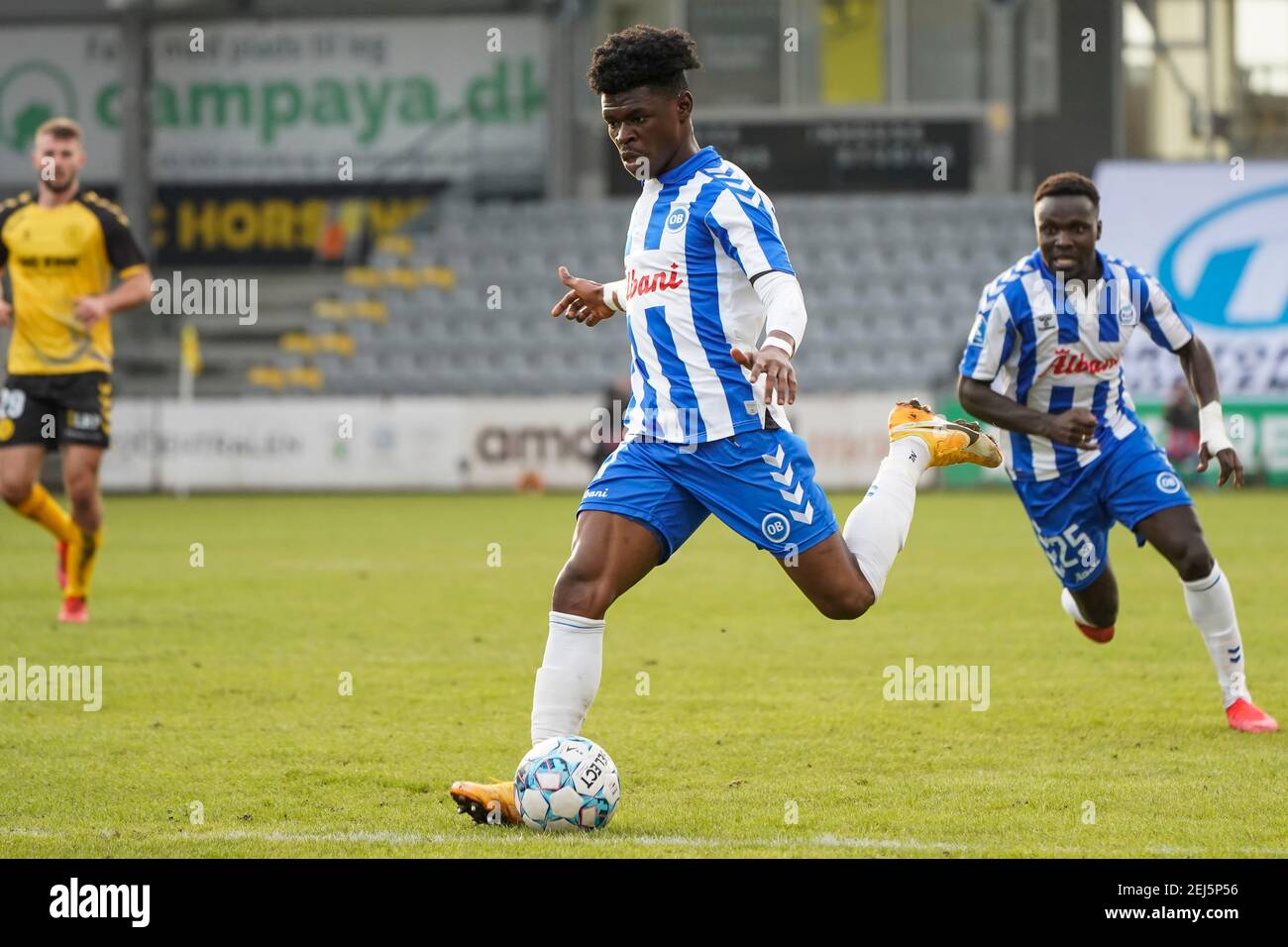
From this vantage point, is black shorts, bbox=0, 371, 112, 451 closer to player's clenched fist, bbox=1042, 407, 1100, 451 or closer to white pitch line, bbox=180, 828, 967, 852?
player's clenched fist, bbox=1042, 407, 1100, 451

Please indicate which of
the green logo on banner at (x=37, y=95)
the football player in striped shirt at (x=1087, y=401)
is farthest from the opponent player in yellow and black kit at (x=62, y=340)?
the green logo on banner at (x=37, y=95)

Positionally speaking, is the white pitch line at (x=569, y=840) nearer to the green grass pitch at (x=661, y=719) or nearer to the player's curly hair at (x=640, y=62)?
the green grass pitch at (x=661, y=719)

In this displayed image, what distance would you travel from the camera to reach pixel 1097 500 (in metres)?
7.55

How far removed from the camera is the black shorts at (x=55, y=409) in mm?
10359

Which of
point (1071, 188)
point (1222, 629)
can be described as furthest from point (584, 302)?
point (1222, 629)

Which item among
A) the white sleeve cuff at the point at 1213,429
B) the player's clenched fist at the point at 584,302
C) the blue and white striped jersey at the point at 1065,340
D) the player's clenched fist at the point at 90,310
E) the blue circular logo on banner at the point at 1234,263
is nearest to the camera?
the player's clenched fist at the point at 584,302

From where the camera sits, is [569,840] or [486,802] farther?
[486,802]

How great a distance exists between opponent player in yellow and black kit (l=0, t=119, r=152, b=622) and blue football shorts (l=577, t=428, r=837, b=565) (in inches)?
218

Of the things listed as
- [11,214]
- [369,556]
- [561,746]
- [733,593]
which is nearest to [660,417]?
[561,746]

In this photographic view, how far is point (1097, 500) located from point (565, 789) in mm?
3227

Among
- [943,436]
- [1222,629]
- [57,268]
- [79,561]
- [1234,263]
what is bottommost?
[1222,629]

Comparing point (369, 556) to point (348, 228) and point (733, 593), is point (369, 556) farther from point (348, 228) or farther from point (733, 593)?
point (348, 228)

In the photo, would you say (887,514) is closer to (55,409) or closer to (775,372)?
(775,372)

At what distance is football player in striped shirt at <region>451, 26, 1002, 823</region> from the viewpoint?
5.43m
